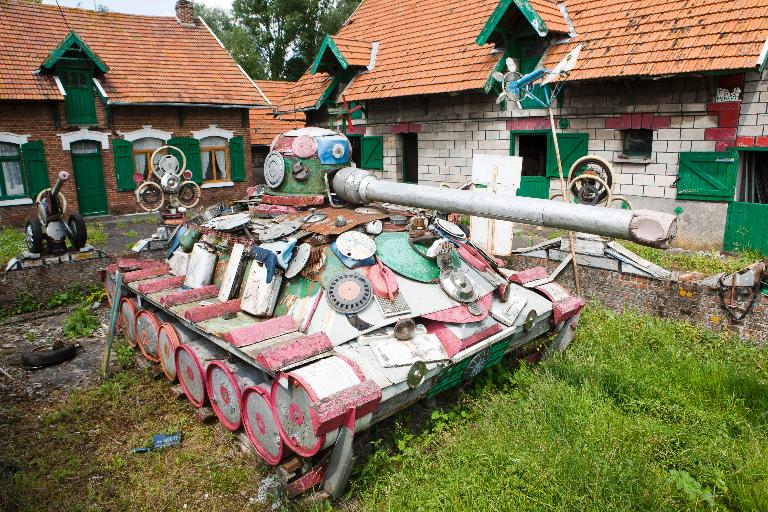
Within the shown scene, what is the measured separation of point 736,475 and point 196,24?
20827 mm

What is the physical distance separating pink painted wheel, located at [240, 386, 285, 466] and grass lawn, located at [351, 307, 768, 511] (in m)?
0.71

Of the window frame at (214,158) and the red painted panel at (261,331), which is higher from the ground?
the window frame at (214,158)

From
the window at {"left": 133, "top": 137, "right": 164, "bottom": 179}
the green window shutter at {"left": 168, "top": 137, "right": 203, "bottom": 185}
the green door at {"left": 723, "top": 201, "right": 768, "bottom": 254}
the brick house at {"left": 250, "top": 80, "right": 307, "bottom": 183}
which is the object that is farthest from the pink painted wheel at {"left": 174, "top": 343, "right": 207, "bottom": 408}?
the brick house at {"left": 250, "top": 80, "right": 307, "bottom": 183}

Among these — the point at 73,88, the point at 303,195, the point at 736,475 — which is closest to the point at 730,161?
the point at 736,475

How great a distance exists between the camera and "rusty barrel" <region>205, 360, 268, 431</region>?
4926 millimetres

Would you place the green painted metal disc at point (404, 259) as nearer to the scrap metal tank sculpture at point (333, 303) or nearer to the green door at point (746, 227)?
the scrap metal tank sculpture at point (333, 303)

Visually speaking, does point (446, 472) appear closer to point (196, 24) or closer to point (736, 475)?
point (736, 475)

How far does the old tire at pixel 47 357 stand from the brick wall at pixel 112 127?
9509 millimetres

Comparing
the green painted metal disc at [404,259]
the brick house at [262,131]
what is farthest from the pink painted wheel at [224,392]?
the brick house at [262,131]

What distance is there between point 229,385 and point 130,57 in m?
15.4

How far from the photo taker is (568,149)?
11.2 m

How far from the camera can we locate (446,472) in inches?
177

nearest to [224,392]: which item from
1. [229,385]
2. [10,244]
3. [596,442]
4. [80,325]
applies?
[229,385]

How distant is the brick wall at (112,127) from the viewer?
14648mm
